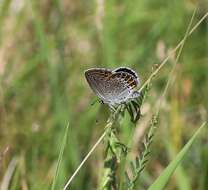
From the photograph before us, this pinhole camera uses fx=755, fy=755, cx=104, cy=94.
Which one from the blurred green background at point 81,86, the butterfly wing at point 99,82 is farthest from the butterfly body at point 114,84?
the blurred green background at point 81,86

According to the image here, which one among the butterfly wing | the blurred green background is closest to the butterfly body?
the butterfly wing

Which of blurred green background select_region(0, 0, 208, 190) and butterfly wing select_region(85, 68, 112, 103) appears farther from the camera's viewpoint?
blurred green background select_region(0, 0, 208, 190)

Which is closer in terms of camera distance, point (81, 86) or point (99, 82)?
point (99, 82)

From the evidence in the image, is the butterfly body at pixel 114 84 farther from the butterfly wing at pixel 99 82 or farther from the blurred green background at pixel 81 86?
the blurred green background at pixel 81 86

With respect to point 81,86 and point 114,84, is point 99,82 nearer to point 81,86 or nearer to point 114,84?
point 114,84

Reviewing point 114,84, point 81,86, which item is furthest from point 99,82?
point 81,86

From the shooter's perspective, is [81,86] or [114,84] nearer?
[114,84]

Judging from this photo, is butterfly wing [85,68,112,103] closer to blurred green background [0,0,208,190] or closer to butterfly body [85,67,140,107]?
butterfly body [85,67,140,107]

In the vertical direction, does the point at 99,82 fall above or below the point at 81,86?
above
